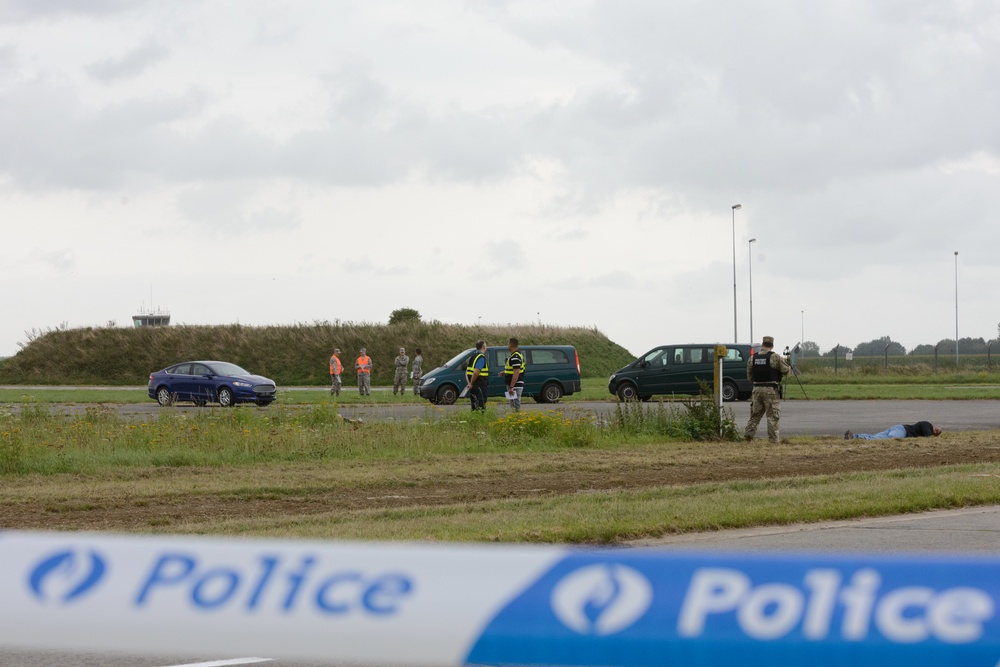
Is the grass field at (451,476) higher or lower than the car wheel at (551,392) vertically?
lower

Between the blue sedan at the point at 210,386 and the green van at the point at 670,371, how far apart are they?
31.3 ft

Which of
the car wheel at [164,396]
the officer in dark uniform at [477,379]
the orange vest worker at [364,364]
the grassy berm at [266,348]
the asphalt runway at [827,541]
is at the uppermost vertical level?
the grassy berm at [266,348]

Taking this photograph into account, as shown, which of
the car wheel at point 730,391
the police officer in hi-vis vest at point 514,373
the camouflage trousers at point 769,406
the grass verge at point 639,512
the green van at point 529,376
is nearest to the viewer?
the grass verge at point 639,512

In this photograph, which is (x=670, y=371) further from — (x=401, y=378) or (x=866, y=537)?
(x=866, y=537)

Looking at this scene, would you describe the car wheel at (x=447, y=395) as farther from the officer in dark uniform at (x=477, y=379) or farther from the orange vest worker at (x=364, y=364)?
the officer in dark uniform at (x=477, y=379)

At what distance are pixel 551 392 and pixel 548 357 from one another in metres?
0.96

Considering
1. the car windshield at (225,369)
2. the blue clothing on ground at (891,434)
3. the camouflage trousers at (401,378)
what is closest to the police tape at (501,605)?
the blue clothing on ground at (891,434)

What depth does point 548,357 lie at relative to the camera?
31.6 m

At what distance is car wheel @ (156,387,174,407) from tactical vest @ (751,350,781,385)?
1940cm

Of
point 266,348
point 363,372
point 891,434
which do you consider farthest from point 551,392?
point 266,348

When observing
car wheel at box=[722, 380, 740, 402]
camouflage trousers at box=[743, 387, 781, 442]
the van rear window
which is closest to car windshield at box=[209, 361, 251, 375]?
the van rear window

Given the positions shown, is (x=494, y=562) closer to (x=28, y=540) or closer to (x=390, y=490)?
(x=28, y=540)

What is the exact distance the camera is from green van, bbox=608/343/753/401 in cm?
3086

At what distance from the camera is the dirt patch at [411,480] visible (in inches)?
409
